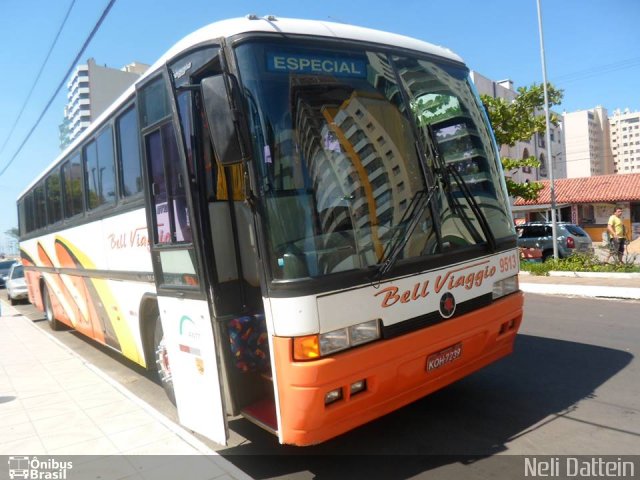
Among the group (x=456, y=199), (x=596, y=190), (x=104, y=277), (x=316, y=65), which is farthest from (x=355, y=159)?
(x=596, y=190)

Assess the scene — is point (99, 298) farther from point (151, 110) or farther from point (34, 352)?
point (151, 110)

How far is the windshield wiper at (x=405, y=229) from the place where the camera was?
359 centimetres

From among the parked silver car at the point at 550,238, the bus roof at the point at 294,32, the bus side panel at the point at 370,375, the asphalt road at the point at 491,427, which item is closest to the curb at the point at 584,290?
the asphalt road at the point at 491,427

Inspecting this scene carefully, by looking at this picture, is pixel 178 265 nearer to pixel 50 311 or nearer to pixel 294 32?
pixel 294 32

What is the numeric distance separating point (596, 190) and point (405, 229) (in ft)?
125

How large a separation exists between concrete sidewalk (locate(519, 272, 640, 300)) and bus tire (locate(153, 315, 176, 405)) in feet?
30.0

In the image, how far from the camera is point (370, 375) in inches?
140

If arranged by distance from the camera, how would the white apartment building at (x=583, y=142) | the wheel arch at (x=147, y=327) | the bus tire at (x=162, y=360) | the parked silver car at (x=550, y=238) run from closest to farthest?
the bus tire at (x=162, y=360), the wheel arch at (x=147, y=327), the parked silver car at (x=550, y=238), the white apartment building at (x=583, y=142)

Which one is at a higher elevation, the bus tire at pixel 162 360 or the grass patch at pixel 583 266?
the bus tire at pixel 162 360

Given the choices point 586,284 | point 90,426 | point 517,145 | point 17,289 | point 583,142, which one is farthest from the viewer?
point 583,142

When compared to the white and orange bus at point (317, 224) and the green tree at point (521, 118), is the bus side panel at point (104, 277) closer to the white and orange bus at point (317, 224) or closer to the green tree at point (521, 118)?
the white and orange bus at point (317, 224)

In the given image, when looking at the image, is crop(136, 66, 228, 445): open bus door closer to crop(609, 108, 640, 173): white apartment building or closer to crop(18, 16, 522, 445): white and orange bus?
crop(18, 16, 522, 445): white and orange bus

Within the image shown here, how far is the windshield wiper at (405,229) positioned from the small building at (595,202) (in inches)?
1211

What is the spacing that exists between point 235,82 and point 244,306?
1687mm
